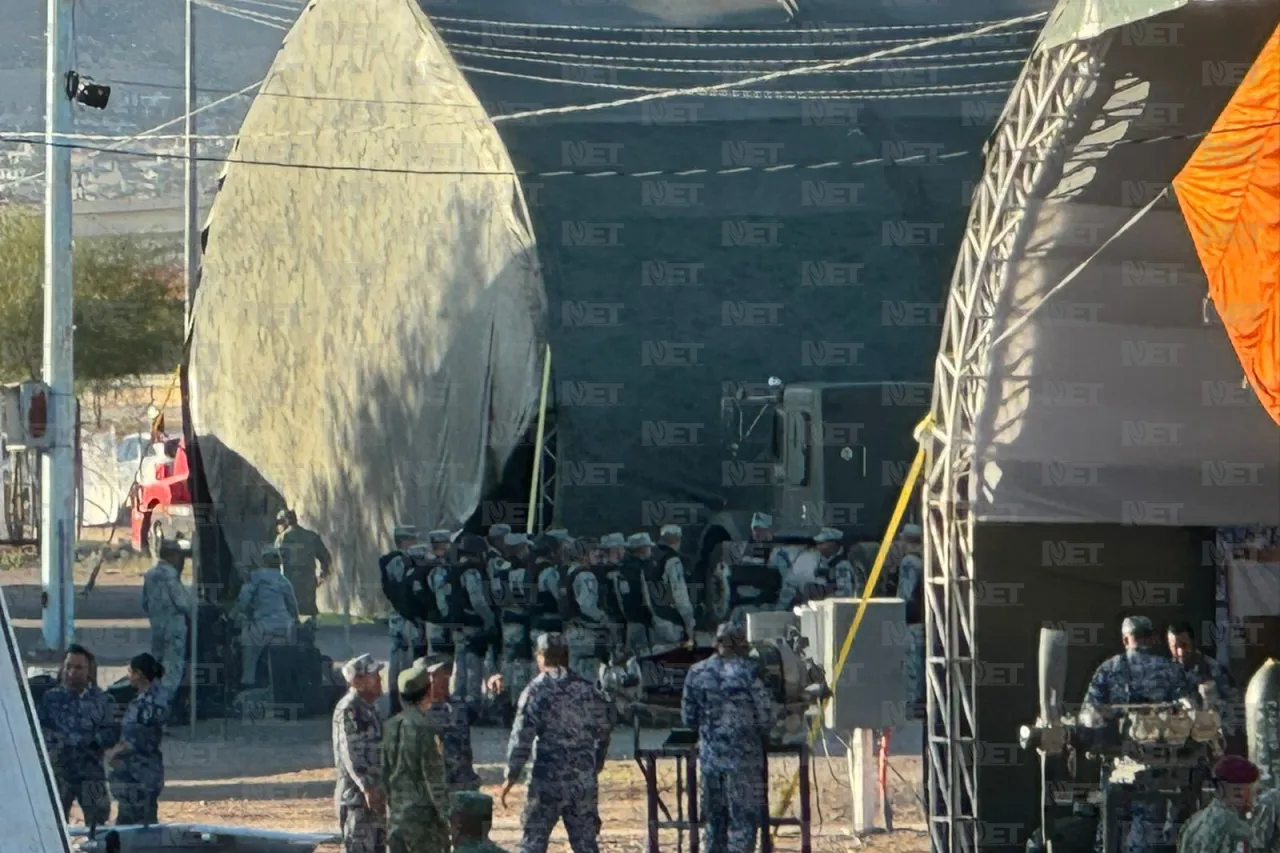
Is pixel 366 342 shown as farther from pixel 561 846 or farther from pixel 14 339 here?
pixel 14 339

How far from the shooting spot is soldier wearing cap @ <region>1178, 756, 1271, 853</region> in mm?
9664

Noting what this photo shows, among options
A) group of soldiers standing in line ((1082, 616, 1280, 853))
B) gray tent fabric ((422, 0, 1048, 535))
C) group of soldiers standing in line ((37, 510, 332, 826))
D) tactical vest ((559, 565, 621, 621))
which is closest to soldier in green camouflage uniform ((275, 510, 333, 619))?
gray tent fabric ((422, 0, 1048, 535))

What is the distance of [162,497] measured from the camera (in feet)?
117

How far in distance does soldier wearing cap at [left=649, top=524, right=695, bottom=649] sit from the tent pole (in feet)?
10.5

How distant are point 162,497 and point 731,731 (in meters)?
24.5

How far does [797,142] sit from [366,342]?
549cm

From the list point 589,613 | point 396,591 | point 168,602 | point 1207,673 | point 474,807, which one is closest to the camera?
A: point 474,807

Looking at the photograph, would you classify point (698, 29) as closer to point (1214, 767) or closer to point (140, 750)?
point (140, 750)

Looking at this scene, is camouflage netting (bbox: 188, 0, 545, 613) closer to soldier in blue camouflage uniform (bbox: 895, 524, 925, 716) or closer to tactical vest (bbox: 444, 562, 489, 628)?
tactical vest (bbox: 444, 562, 489, 628)

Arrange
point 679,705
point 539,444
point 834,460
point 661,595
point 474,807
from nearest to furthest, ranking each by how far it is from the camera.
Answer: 1. point 474,807
2. point 679,705
3. point 661,595
4. point 539,444
5. point 834,460

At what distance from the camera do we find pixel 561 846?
1463 centimetres

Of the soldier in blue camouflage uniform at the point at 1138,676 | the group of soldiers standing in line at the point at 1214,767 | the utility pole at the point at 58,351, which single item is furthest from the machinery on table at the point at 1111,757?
the utility pole at the point at 58,351

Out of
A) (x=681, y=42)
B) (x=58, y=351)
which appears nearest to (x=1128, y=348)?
(x=58, y=351)

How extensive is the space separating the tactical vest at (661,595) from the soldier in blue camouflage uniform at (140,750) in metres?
7.28
